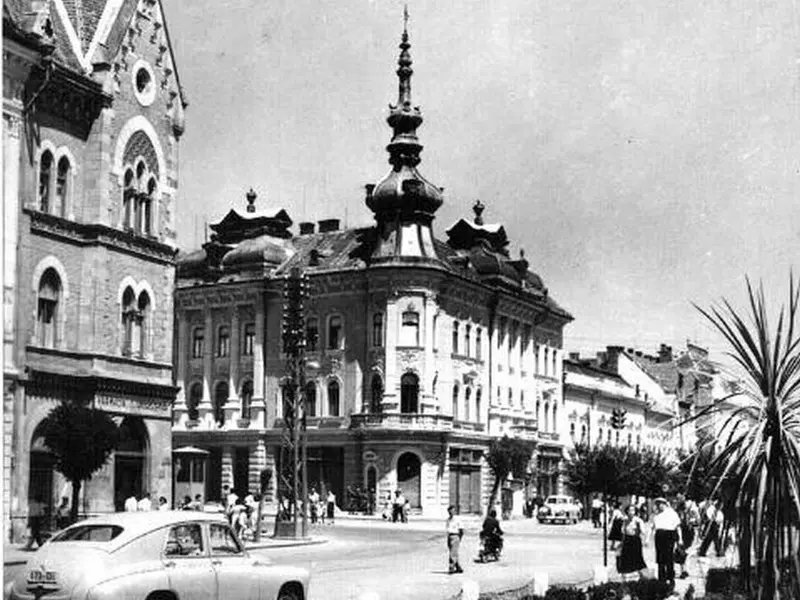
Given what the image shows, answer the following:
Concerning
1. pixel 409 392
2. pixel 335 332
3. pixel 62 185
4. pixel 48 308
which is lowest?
pixel 409 392

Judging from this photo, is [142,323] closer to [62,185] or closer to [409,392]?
[62,185]

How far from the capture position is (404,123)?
67312 mm

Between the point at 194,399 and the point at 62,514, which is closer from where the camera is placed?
the point at 62,514

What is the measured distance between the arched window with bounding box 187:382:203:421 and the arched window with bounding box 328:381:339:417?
9030 millimetres

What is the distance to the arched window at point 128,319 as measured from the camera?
128 ft

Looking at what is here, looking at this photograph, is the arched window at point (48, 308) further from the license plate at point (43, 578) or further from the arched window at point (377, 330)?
the arched window at point (377, 330)

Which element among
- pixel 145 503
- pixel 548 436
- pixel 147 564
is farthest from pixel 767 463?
pixel 548 436

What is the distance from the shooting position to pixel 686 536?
94.1 feet

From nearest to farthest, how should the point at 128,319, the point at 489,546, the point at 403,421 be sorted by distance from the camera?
the point at 489,546 < the point at 128,319 < the point at 403,421

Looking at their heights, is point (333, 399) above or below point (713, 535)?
above

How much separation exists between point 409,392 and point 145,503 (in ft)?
98.4

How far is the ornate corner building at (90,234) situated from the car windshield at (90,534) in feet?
57.3

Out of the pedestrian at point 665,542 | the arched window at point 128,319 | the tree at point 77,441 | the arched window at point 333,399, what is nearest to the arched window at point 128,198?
the arched window at point 128,319

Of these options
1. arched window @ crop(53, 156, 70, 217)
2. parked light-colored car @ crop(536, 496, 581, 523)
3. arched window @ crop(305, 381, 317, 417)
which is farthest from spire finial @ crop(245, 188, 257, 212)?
arched window @ crop(53, 156, 70, 217)
